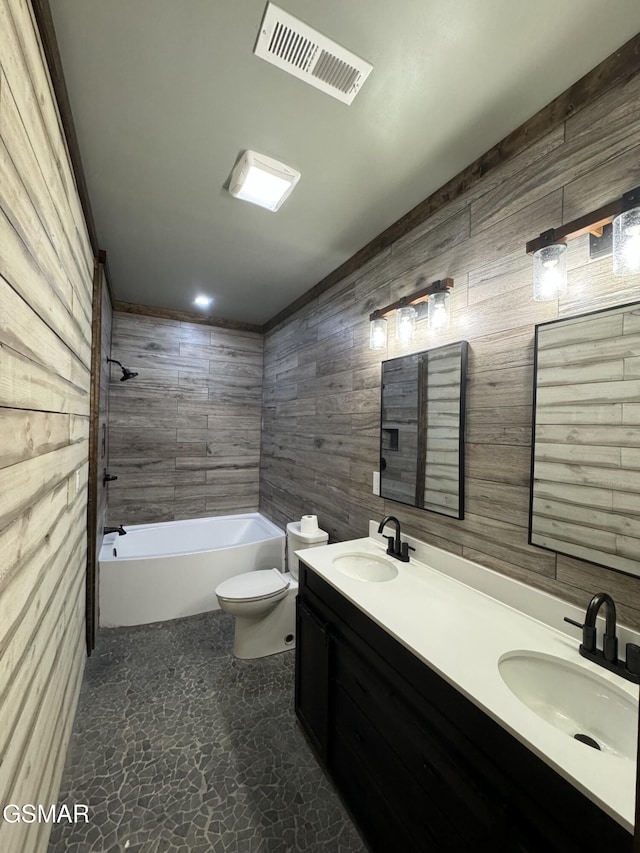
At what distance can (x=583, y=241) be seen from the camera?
115cm

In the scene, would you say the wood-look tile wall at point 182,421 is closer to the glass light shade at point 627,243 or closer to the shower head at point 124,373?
the shower head at point 124,373

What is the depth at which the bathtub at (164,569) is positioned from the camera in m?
2.60

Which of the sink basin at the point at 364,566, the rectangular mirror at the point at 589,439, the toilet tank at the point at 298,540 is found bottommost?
the toilet tank at the point at 298,540

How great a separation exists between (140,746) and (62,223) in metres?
2.31

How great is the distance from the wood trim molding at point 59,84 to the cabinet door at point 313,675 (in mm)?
2225

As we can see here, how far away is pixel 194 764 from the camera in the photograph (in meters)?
1.56

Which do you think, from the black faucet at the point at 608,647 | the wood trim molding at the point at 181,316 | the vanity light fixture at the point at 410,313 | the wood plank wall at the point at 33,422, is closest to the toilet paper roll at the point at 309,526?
the vanity light fixture at the point at 410,313

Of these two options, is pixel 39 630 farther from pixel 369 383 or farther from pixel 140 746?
pixel 369 383

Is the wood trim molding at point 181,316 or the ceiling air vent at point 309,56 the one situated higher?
the ceiling air vent at point 309,56

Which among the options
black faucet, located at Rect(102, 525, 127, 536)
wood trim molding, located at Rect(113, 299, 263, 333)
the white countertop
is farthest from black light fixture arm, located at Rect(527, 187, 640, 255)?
black faucet, located at Rect(102, 525, 127, 536)

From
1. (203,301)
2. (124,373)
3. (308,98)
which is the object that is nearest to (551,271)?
(308,98)

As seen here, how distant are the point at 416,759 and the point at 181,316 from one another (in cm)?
378

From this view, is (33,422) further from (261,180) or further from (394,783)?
(394,783)

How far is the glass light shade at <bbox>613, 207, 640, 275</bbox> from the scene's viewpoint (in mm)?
959
